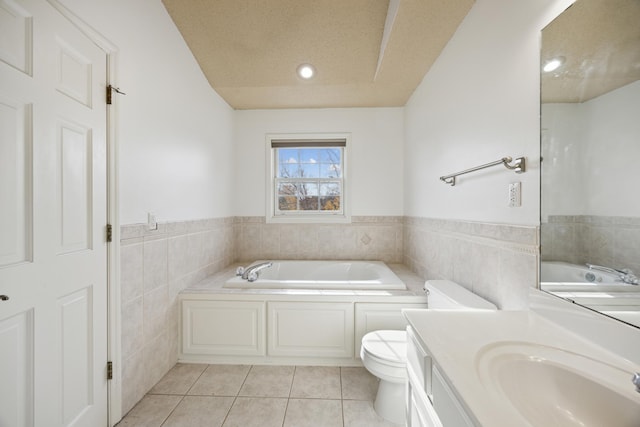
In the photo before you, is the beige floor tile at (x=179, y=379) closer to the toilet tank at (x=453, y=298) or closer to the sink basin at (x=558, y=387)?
the toilet tank at (x=453, y=298)

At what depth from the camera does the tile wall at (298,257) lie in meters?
1.32

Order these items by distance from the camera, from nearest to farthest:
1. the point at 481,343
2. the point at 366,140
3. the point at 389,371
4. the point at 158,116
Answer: the point at 481,343 < the point at 389,371 < the point at 158,116 < the point at 366,140

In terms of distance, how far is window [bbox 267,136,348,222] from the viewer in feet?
10.4

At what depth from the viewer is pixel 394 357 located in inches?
56.4

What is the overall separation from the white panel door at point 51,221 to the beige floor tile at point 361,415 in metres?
1.34

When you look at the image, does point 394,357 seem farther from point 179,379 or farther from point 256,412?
point 179,379

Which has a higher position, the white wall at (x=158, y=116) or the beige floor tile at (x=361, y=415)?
the white wall at (x=158, y=116)

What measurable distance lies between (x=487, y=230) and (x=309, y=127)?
2.23 meters

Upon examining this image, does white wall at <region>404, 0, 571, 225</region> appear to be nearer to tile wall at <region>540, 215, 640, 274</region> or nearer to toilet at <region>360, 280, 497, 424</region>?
tile wall at <region>540, 215, 640, 274</region>

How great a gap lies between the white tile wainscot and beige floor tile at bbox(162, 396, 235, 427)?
38 centimetres

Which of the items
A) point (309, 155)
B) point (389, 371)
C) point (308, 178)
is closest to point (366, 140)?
point (309, 155)

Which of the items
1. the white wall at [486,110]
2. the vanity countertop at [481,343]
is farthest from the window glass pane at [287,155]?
the vanity countertop at [481,343]

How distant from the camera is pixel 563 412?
2.24 ft

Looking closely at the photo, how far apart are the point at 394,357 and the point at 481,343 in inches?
28.4
